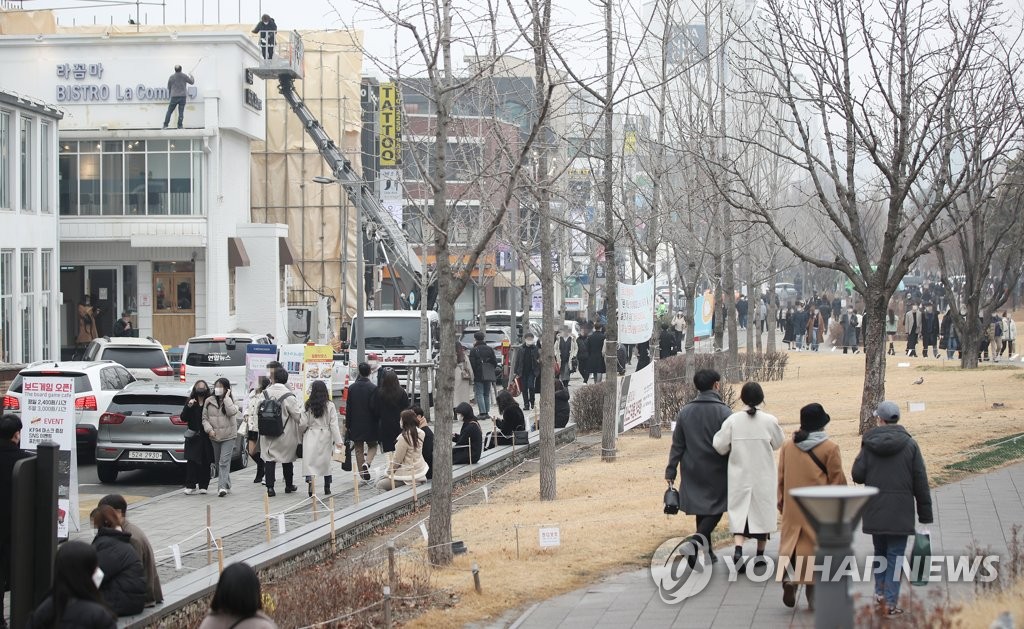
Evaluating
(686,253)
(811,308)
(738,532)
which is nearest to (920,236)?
(738,532)

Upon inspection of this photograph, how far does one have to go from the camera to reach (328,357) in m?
20.8

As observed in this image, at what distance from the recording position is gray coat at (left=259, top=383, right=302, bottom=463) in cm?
1567

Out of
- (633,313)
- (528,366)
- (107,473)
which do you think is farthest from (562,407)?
(107,473)

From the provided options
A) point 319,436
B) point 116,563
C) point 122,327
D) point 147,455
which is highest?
point 122,327

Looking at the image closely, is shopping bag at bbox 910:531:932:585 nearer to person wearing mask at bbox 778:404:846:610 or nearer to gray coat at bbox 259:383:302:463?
person wearing mask at bbox 778:404:846:610

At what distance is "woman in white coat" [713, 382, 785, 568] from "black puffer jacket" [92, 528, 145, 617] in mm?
4172

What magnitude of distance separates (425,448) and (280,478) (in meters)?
3.65

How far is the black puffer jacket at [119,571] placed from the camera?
8.21 m

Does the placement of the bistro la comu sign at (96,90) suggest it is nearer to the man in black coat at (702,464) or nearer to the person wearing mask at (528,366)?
the person wearing mask at (528,366)

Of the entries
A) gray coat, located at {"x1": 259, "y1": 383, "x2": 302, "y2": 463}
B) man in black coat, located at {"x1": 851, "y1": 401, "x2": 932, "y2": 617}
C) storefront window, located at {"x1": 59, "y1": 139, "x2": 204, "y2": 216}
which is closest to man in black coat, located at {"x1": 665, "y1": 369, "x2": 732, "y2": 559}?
man in black coat, located at {"x1": 851, "y1": 401, "x2": 932, "y2": 617}

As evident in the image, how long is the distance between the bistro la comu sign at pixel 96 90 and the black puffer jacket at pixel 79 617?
1498 inches

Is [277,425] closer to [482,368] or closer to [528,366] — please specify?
[482,368]

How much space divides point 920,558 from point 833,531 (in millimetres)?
3661

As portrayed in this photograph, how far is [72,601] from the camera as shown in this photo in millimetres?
5906
